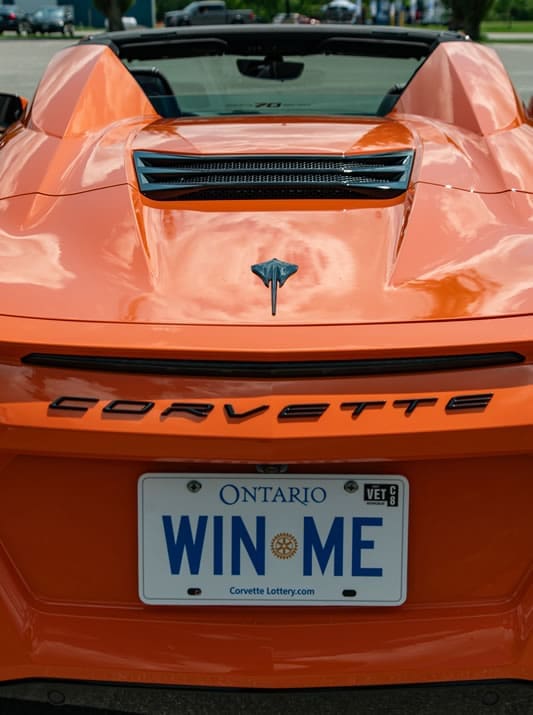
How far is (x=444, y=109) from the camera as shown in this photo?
107 inches

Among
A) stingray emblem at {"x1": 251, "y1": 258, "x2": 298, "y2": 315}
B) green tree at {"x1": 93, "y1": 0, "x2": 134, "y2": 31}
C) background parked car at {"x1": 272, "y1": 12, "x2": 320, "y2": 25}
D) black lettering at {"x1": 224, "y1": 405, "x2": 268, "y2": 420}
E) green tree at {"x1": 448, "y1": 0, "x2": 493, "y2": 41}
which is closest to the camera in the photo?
black lettering at {"x1": 224, "y1": 405, "x2": 268, "y2": 420}

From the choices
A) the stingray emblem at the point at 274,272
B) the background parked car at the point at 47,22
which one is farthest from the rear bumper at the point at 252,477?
the background parked car at the point at 47,22

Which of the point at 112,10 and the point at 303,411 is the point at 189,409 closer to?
the point at 303,411

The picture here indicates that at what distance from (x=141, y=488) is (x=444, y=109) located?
1625 millimetres

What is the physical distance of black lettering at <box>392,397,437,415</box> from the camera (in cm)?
150

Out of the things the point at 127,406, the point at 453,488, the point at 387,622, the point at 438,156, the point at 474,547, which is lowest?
the point at 387,622

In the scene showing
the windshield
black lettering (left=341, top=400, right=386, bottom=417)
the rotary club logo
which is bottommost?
the rotary club logo

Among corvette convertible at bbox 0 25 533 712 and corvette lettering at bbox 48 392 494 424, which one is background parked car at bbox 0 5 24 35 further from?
corvette lettering at bbox 48 392 494 424

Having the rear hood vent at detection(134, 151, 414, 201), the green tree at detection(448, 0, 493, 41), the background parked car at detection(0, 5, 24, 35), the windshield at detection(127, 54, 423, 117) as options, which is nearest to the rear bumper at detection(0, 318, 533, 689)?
the rear hood vent at detection(134, 151, 414, 201)

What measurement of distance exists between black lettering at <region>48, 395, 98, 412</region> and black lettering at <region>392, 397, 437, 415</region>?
0.47 meters

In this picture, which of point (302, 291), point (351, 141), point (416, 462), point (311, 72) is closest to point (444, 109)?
point (351, 141)

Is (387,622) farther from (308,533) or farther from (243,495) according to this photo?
(243,495)

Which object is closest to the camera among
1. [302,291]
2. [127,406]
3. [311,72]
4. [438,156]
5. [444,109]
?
[127,406]

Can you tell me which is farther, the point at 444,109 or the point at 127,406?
the point at 444,109
